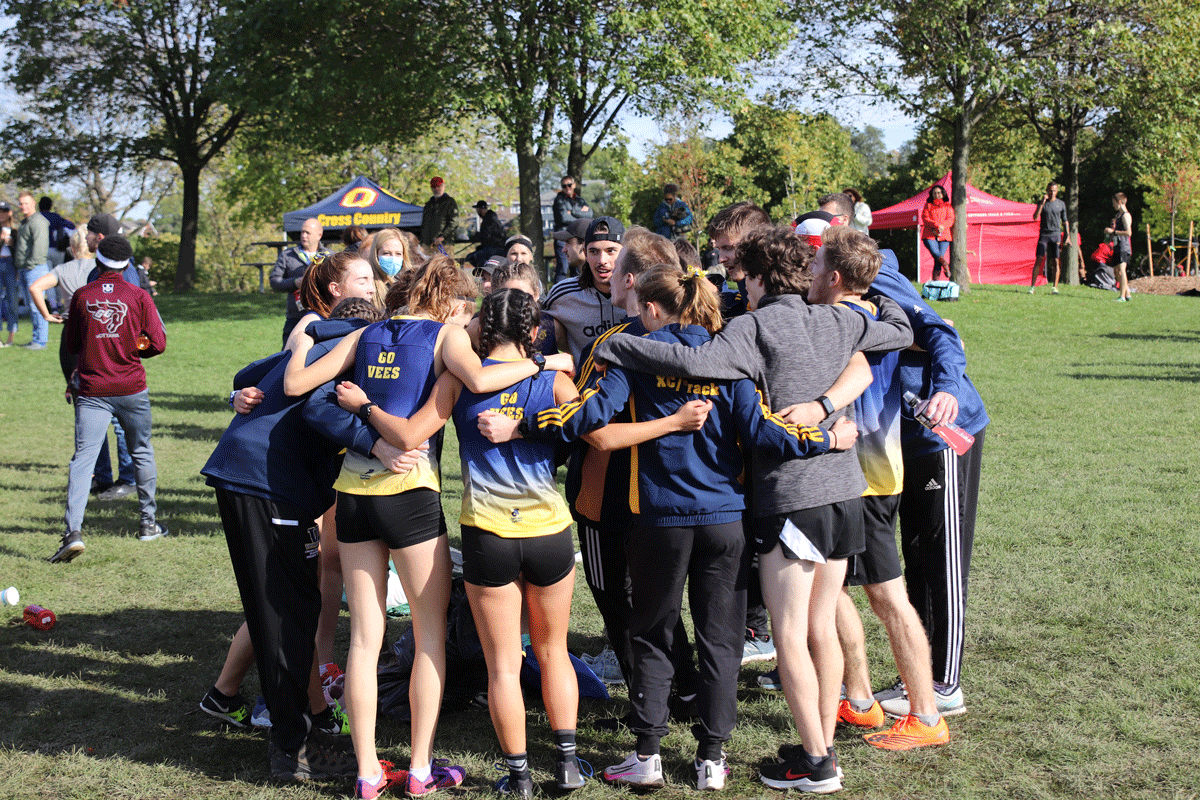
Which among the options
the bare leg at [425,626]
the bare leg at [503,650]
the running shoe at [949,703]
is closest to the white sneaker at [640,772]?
the bare leg at [503,650]

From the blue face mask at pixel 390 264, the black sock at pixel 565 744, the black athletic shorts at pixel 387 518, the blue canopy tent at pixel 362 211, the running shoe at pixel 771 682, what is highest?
the blue canopy tent at pixel 362 211

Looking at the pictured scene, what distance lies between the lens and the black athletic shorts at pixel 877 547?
12.0ft

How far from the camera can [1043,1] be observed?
19.3 meters

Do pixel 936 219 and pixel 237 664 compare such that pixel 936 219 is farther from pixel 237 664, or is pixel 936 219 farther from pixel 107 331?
pixel 237 664

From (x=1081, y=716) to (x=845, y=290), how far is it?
193cm

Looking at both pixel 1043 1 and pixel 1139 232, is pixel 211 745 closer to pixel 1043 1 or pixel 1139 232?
pixel 1043 1

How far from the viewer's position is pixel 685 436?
130 inches

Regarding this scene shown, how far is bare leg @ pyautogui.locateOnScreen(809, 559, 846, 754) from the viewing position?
3.44 metres

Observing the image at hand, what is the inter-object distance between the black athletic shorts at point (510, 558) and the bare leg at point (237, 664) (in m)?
1.25

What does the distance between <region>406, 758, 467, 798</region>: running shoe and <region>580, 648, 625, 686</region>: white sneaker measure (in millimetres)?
1073

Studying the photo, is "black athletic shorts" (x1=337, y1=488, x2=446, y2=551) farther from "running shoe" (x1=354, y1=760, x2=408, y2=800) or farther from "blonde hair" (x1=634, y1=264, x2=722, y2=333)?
"blonde hair" (x1=634, y1=264, x2=722, y2=333)

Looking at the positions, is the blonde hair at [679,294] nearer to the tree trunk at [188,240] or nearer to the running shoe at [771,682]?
the running shoe at [771,682]

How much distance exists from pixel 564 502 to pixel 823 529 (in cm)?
91

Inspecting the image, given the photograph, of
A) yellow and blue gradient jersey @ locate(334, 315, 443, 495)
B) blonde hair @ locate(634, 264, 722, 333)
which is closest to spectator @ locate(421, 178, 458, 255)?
yellow and blue gradient jersey @ locate(334, 315, 443, 495)
